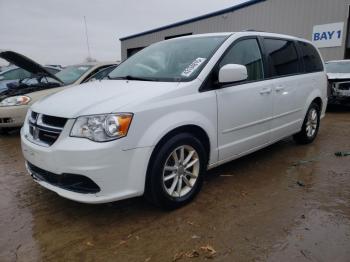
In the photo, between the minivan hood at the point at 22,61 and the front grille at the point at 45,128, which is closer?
the front grille at the point at 45,128

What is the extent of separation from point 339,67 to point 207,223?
29.7 feet

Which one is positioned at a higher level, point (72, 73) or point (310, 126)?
point (72, 73)

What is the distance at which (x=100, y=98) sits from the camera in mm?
3023

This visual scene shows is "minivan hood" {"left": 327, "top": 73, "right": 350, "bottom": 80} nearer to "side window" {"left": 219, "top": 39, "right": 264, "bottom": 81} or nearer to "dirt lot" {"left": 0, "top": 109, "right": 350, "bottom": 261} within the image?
"dirt lot" {"left": 0, "top": 109, "right": 350, "bottom": 261}

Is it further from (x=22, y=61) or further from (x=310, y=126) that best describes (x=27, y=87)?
(x=310, y=126)

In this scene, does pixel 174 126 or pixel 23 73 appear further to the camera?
pixel 23 73

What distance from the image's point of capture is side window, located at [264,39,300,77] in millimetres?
4344

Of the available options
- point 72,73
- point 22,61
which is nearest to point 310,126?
point 22,61

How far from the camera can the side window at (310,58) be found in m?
5.19

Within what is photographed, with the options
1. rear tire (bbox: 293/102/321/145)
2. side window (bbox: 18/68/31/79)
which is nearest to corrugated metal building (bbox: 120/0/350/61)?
rear tire (bbox: 293/102/321/145)

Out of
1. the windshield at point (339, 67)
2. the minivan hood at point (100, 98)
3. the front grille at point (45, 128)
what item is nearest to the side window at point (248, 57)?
the minivan hood at point (100, 98)

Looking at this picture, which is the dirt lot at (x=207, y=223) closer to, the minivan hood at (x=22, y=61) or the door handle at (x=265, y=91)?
the door handle at (x=265, y=91)

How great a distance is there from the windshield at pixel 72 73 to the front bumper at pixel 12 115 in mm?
1301

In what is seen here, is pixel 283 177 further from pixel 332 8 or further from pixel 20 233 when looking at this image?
pixel 332 8
